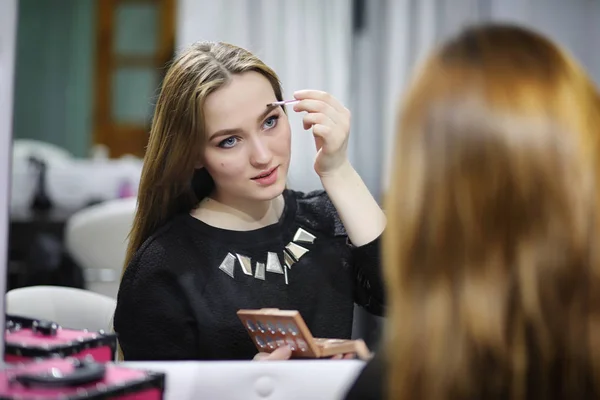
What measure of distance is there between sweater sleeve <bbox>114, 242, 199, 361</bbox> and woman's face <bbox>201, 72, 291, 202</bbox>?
12cm

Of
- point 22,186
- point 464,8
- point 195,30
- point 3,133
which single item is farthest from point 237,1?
point 22,186

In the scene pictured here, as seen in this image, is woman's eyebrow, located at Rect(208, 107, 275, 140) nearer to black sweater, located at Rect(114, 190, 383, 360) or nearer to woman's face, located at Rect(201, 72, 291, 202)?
woman's face, located at Rect(201, 72, 291, 202)

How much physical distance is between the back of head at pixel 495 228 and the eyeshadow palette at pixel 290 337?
22 centimetres

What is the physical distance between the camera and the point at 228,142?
2.71 feet

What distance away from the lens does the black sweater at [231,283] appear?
83 cm

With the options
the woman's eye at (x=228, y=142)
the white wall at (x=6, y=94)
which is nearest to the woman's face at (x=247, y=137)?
the woman's eye at (x=228, y=142)

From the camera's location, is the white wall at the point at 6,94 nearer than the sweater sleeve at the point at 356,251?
Yes

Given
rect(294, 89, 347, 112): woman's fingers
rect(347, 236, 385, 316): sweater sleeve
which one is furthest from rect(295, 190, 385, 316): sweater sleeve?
rect(294, 89, 347, 112): woman's fingers

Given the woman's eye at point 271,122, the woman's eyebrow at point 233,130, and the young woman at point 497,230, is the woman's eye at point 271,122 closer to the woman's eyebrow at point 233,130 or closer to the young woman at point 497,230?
the woman's eyebrow at point 233,130

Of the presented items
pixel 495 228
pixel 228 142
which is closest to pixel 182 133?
pixel 228 142

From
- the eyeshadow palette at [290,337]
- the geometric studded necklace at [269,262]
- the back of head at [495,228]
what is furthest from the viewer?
the geometric studded necklace at [269,262]

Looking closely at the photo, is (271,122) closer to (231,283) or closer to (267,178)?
(267,178)

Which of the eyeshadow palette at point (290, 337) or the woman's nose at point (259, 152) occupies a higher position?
the woman's nose at point (259, 152)

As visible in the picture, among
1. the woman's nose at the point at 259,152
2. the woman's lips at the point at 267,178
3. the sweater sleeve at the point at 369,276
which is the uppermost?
the woman's nose at the point at 259,152
